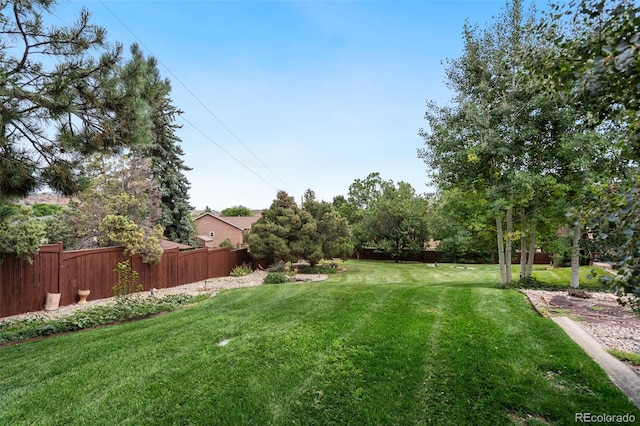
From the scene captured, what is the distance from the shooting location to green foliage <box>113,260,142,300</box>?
9938 mm

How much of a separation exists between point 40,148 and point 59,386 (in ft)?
8.59

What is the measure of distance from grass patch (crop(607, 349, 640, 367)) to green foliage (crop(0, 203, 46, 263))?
998cm

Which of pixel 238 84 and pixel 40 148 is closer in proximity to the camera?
pixel 40 148

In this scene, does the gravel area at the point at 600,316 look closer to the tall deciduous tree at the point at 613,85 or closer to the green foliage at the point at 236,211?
the tall deciduous tree at the point at 613,85

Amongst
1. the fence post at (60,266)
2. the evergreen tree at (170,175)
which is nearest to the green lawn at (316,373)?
the fence post at (60,266)

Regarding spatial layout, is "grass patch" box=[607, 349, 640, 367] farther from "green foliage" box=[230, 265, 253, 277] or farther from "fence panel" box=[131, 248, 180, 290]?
"green foliage" box=[230, 265, 253, 277]

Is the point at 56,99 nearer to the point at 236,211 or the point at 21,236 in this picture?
the point at 21,236

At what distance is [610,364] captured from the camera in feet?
11.3

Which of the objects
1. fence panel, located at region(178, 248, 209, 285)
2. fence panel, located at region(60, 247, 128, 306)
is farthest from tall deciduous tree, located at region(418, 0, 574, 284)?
fence panel, located at region(60, 247, 128, 306)

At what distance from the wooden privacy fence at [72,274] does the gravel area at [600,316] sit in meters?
10.7

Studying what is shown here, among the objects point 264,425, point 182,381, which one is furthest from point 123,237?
point 264,425

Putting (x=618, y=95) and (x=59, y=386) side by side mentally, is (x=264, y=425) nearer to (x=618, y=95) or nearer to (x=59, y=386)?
(x=59, y=386)

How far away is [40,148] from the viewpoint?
381cm

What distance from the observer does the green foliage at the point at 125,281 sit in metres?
9.94
